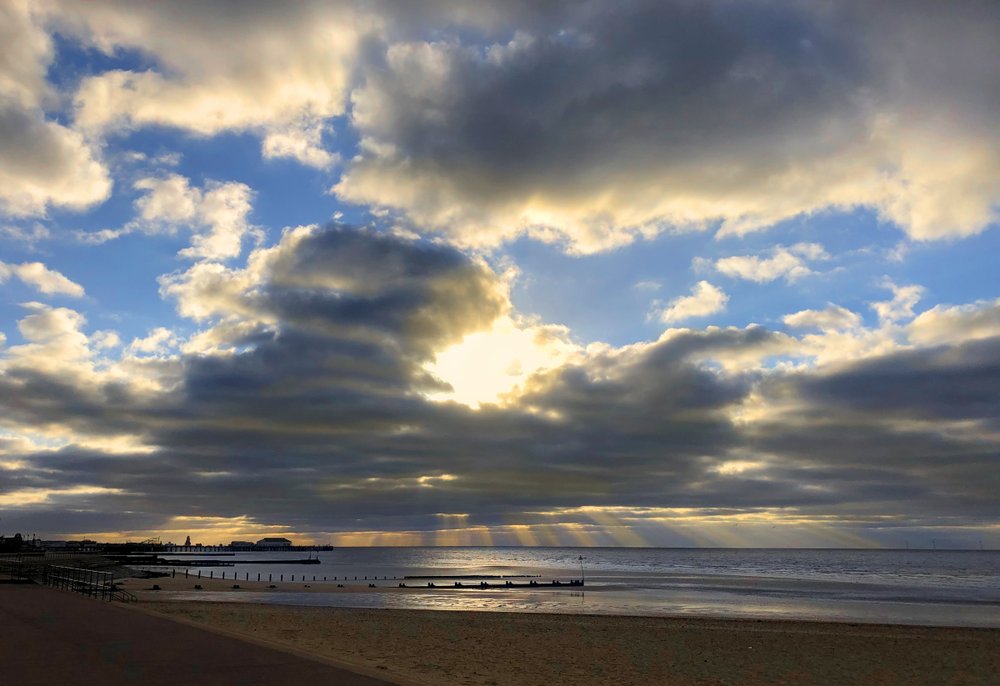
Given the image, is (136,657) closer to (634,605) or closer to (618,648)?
(618,648)

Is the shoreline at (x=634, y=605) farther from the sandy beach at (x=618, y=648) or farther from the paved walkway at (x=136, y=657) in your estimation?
the paved walkway at (x=136, y=657)

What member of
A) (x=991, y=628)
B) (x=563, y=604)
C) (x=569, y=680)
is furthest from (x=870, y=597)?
(x=569, y=680)

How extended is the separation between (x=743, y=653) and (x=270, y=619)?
25211 millimetres

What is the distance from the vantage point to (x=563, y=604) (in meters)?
62.5

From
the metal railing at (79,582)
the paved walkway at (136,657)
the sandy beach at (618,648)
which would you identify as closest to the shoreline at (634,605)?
the metal railing at (79,582)

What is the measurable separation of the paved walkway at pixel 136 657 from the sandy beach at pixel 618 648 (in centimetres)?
170

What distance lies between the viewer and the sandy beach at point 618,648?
912 inches

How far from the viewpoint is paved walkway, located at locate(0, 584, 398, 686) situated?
581 inches

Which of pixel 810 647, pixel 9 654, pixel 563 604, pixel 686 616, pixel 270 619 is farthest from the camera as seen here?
pixel 563 604

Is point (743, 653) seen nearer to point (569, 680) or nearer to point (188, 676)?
point (569, 680)

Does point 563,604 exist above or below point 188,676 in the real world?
below

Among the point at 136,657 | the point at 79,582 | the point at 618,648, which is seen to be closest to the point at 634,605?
the point at 618,648

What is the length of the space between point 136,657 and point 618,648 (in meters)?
20.2

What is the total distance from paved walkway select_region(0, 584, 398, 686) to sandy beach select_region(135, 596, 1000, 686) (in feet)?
5.59
